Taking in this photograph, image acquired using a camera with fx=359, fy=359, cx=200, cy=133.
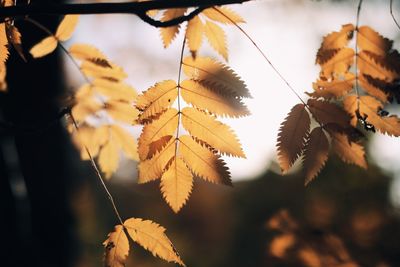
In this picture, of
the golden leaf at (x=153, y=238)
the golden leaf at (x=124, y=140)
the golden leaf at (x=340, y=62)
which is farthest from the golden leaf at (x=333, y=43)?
the golden leaf at (x=124, y=140)

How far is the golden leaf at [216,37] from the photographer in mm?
→ 1141

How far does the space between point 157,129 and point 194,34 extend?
1.07 ft


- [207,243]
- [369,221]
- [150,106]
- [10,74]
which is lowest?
[207,243]

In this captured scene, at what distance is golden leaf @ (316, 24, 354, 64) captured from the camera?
109 centimetres

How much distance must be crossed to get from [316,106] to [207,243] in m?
10.9

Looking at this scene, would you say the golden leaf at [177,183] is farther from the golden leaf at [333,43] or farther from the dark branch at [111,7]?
the golden leaf at [333,43]

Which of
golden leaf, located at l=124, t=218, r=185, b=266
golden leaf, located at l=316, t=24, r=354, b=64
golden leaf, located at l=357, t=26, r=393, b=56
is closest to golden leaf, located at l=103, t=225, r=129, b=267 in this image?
golden leaf, located at l=124, t=218, r=185, b=266

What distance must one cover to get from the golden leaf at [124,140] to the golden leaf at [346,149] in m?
0.78

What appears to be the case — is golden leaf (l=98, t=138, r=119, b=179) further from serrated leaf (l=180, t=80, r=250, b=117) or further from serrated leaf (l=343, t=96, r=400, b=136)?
serrated leaf (l=343, t=96, r=400, b=136)

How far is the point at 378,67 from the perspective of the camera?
1069 mm

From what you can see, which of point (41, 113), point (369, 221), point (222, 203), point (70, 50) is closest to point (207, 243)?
point (222, 203)

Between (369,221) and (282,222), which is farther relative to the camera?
(369,221)

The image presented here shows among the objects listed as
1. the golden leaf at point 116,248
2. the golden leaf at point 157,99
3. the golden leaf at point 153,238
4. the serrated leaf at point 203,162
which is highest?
the golden leaf at point 157,99

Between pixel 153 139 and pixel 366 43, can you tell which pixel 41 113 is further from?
pixel 366 43
